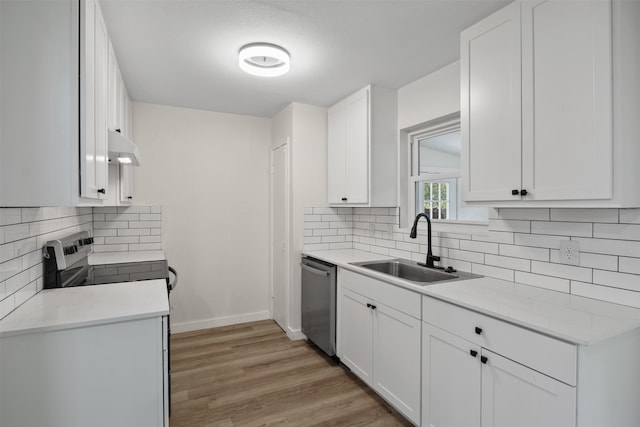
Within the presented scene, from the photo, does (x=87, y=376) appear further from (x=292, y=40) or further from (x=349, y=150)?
(x=349, y=150)

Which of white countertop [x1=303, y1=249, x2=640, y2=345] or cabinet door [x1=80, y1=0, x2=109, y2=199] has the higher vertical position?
cabinet door [x1=80, y1=0, x2=109, y2=199]

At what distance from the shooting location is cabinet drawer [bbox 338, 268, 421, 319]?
1987 mm

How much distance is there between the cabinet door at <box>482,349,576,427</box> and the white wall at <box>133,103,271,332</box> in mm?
2841

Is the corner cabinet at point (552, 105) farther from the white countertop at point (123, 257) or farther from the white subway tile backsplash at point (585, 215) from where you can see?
the white countertop at point (123, 257)

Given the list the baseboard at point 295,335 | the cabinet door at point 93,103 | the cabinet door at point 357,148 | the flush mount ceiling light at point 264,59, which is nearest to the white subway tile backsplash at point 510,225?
the cabinet door at point 357,148

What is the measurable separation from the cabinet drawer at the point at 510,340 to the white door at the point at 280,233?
1.97 meters

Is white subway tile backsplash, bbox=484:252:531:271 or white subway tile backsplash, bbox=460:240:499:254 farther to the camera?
white subway tile backsplash, bbox=460:240:499:254

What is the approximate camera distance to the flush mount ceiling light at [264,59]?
218cm

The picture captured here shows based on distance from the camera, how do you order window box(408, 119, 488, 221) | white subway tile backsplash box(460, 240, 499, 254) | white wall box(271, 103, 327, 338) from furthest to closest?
white wall box(271, 103, 327, 338) → window box(408, 119, 488, 221) → white subway tile backsplash box(460, 240, 499, 254)

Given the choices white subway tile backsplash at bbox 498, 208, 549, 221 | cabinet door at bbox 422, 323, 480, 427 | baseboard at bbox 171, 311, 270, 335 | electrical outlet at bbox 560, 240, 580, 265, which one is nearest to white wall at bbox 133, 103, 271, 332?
baseboard at bbox 171, 311, 270, 335

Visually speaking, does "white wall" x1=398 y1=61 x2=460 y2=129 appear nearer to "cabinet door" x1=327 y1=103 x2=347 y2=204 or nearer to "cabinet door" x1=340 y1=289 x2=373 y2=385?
"cabinet door" x1=327 y1=103 x2=347 y2=204

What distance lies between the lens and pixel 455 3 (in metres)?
1.77

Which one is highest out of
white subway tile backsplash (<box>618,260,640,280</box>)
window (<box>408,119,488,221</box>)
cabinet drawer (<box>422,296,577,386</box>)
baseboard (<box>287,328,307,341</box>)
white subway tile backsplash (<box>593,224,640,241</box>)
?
window (<box>408,119,488,221</box>)

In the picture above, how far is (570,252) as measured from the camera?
1.78 metres
